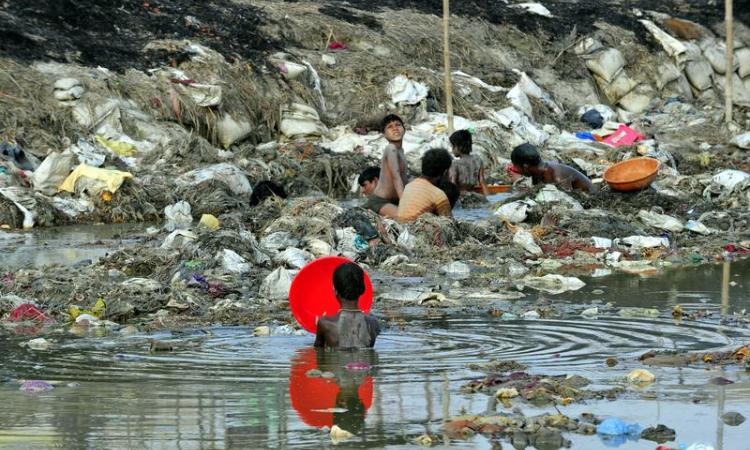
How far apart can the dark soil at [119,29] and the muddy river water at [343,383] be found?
11.0m

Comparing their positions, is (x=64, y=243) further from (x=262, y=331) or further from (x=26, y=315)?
(x=262, y=331)

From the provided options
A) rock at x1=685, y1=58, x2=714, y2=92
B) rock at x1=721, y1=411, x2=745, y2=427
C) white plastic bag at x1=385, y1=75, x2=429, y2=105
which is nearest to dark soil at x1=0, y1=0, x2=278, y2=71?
white plastic bag at x1=385, y1=75, x2=429, y2=105

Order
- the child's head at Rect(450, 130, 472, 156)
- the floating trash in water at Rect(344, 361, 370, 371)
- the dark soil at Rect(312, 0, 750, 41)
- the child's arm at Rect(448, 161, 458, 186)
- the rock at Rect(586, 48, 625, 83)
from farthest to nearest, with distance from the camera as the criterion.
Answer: the dark soil at Rect(312, 0, 750, 41) → the rock at Rect(586, 48, 625, 83) → the child's head at Rect(450, 130, 472, 156) → the child's arm at Rect(448, 161, 458, 186) → the floating trash in water at Rect(344, 361, 370, 371)

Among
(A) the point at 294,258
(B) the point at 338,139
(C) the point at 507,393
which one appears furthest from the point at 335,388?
(B) the point at 338,139

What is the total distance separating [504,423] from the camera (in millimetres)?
5605

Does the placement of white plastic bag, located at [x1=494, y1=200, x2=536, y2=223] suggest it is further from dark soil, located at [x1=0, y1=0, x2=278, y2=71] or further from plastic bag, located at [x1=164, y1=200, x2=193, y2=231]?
dark soil, located at [x1=0, y1=0, x2=278, y2=71]

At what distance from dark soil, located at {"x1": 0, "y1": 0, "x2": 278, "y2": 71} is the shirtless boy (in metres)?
6.85

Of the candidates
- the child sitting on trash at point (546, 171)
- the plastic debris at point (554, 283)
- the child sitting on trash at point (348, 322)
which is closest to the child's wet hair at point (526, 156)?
the child sitting on trash at point (546, 171)

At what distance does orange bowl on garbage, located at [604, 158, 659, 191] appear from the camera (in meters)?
14.0

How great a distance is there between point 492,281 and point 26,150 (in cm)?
747

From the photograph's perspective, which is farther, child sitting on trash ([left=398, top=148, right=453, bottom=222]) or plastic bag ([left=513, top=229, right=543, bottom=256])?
child sitting on trash ([left=398, top=148, right=453, bottom=222])

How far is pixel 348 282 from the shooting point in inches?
302

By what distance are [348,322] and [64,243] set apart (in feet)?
18.7

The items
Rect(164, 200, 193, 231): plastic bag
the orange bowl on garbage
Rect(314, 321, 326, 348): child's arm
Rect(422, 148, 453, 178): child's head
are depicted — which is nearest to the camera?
Rect(314, 321, 326, 348): child's arm
